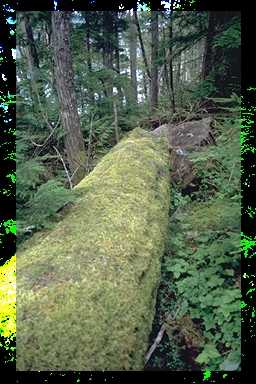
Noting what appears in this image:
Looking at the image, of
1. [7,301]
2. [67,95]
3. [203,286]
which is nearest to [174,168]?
[67,95]

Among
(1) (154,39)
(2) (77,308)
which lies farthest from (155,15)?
(2) (77,308)

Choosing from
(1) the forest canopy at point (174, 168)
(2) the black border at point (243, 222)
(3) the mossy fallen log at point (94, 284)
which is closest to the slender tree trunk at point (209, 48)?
(1) the forest canopy at point (174, 168)

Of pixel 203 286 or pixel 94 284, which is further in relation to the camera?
pixel 203 286

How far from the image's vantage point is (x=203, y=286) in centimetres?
460

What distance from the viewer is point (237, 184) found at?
6238 mm

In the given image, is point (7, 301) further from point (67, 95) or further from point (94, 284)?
point (67, 95)

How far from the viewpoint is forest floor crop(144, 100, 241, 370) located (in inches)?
158

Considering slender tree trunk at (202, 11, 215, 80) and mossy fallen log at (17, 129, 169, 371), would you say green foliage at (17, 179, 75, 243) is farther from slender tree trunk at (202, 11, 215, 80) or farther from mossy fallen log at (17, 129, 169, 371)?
slender tree trunk at (202, 11, 215, 80)

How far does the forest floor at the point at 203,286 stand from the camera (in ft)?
13.2

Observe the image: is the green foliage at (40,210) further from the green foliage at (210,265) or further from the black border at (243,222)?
the green foliage at (210,265)

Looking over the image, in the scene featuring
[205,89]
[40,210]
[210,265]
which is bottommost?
[210,265]

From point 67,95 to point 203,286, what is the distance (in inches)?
220

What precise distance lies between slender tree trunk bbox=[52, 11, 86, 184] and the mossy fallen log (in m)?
3.53

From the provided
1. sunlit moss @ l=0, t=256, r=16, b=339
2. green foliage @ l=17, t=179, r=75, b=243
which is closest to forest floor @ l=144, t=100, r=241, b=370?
sunlit moss @ l=0, t=256, r=16, b=339
